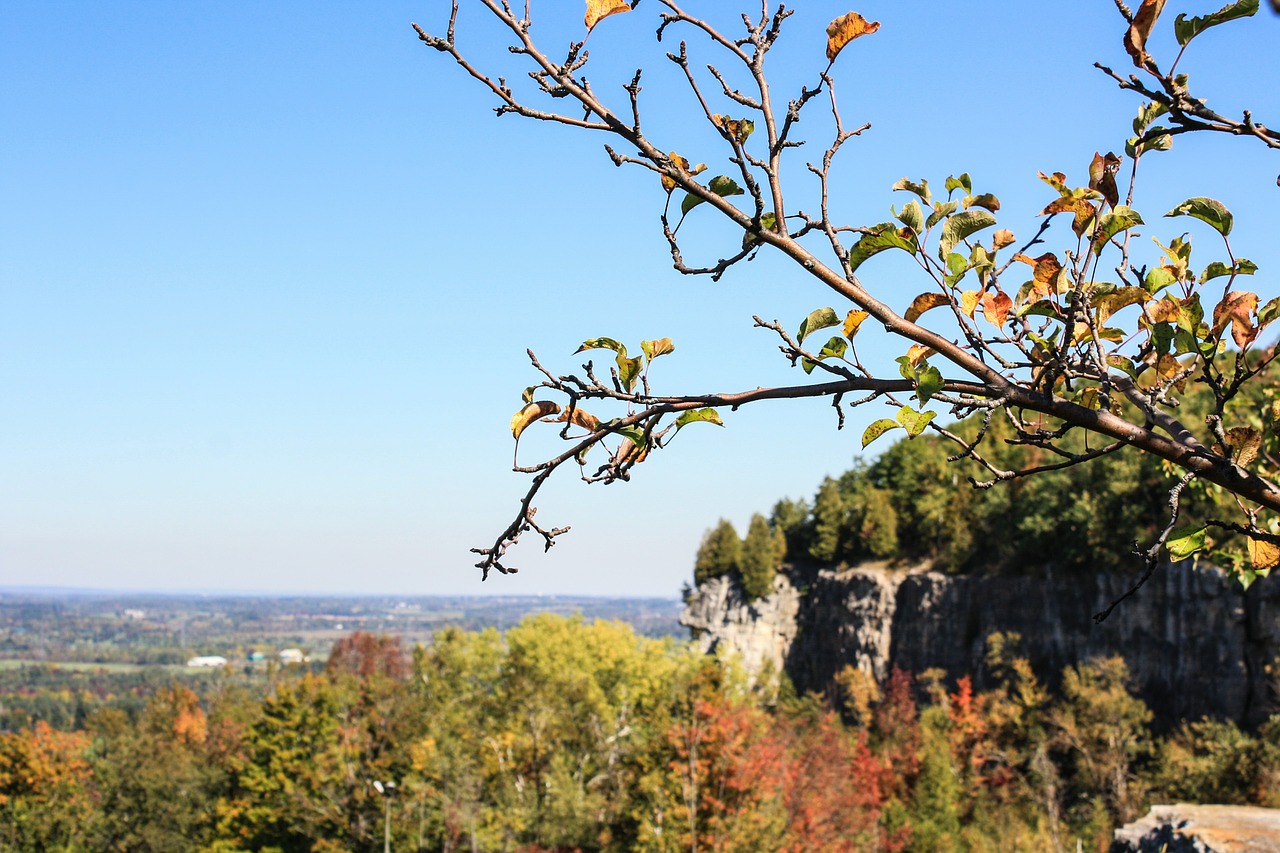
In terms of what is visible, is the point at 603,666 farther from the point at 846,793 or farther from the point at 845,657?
the point at 846,793

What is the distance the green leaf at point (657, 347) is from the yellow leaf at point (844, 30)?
555mm

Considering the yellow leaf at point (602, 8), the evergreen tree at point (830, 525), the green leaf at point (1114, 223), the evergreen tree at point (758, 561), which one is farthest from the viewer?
the evergreen tree at point (758, 561)

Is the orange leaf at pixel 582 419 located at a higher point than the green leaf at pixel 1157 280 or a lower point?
lower

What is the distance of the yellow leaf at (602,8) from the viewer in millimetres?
1601

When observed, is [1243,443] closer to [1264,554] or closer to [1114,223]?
[1264,554]

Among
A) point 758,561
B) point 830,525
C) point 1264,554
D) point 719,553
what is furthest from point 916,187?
point 719,553

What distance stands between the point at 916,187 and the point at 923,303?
28 centimetres

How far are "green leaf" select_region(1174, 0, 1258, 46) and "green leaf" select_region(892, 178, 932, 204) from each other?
478 millimetres

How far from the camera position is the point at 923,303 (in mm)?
1787

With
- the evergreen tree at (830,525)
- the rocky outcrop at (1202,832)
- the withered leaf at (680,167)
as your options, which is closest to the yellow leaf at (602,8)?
the withered leaf at (680,167)

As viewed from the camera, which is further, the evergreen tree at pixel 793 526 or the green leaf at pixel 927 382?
the evergreen tree at pixel 793 526

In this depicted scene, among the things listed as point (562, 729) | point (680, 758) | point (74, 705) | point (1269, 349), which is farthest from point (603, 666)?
point (74, 705)

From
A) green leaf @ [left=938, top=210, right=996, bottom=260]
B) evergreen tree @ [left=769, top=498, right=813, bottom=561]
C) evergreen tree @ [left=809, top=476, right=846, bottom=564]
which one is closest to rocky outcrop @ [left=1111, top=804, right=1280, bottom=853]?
green leaf @ [left=938, top=210, right=996, bottom=260]

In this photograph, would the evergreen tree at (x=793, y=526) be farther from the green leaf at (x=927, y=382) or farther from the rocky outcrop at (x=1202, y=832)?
the green leaf at (x=927, y=382)
